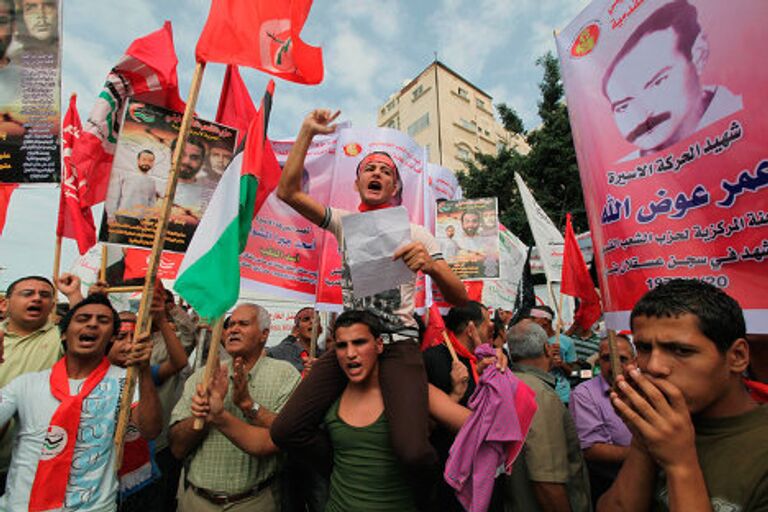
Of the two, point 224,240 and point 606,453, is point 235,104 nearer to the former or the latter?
point 224,240

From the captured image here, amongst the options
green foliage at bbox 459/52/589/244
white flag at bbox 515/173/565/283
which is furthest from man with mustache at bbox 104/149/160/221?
green foliage at bbox 459/52/589/244

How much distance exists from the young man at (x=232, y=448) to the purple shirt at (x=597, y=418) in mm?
2125

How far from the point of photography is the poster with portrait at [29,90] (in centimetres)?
324

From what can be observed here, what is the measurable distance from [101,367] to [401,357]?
1798mm

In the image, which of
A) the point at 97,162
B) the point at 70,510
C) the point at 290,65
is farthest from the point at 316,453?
the point at 97,162

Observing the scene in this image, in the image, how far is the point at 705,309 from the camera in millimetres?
1223

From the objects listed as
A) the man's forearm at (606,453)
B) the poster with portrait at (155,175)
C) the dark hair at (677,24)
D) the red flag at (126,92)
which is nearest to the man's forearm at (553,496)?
the man's forearm at (606,453)

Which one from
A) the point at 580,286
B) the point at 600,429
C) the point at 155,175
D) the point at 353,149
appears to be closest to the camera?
the point at 600,429

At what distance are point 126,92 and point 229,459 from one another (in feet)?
9.37

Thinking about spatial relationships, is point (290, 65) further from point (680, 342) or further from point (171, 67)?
point (680, 342)

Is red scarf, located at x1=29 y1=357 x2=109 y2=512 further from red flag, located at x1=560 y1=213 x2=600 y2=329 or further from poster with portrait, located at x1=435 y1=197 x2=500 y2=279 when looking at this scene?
poster with portrait, located at x1=435 y1=197 x2=500 y2=279

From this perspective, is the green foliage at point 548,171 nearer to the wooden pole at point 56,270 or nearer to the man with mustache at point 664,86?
the man with mustache at point 664,86

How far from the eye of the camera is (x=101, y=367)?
8.01 ft

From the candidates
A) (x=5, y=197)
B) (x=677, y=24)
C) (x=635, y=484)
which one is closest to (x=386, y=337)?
(x=635, y=484)
